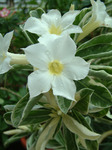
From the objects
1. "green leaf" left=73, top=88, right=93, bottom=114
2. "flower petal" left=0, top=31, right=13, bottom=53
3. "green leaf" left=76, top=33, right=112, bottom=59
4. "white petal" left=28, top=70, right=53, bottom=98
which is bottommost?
"green leaf" left=73, top=88, right=93, bottom=114

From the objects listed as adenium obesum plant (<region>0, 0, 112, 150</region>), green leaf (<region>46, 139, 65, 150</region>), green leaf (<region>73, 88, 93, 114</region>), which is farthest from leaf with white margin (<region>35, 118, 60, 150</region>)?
green leaf (<region>46, 139, 65, 150</region>)

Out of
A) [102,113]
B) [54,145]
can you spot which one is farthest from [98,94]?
[54,145]

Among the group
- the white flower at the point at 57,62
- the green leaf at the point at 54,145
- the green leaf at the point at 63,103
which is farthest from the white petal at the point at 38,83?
the green leaf at the point at 54,145

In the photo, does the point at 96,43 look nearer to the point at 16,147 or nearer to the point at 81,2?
the point at 81,2

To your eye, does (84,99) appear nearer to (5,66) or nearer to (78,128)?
(78,128)

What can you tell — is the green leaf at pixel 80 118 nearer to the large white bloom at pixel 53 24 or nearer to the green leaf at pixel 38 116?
the green leaf at pixel 38 116

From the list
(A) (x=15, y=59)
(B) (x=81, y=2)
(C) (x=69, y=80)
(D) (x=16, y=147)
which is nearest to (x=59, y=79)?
(C) (x=69, y=80)

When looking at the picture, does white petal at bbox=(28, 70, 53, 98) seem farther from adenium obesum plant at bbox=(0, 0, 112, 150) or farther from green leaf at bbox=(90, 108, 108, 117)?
green leaf at bbox=(90, 108, 108, 117)
